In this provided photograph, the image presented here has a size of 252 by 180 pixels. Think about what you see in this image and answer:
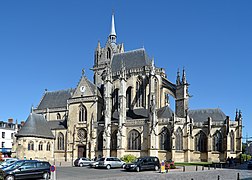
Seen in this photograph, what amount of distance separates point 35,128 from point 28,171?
2639 centimetres

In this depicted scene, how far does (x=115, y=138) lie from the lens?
4156cm

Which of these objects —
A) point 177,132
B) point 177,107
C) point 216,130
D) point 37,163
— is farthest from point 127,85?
point 37,163

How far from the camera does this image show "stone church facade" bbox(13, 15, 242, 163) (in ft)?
127

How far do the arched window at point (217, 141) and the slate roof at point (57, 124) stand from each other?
76.9 feet

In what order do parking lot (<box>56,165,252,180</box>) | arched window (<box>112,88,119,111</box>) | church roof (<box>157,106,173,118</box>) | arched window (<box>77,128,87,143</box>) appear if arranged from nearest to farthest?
1. parking lot (<box>56,165,252,180</box>)
2. church roof (<box>157,106,173,118</box>)
3. arched window (<box>77,128,87,143</box>)
4. arched window (<box>112,88,119,111</box>)

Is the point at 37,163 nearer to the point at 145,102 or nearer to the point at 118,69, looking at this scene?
the point at 145,102

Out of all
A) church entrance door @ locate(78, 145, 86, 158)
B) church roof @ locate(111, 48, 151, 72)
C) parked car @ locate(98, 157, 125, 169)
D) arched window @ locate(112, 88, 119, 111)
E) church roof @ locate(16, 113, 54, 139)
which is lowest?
church entrance door @ locate(78, 145, 86, 158)

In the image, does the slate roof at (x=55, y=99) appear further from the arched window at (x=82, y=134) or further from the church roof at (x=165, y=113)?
the church roof at (x=165, y=113)

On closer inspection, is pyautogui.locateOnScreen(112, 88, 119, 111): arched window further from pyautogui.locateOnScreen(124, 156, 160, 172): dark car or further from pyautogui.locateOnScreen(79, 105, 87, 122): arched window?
pyautogui.locateOnScreen(124, 156, 160, 172): dark car

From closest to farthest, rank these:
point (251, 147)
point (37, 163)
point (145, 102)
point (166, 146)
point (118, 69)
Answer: point (37, 163), point (166, 146), point (145, 102), point (118, 69), point (251, 147)

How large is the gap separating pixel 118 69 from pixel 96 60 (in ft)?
36.1

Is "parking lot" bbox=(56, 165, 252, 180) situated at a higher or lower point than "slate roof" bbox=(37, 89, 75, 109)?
lower

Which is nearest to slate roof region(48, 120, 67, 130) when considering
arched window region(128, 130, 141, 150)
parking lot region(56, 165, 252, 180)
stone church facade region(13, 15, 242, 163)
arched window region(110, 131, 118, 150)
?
stone church facade region(13, 15, 242, 163)

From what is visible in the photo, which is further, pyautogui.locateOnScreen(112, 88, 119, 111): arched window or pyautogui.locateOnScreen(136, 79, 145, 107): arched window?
pyautogui.locateOnScreen(112, 88, 119, 111): arched window
